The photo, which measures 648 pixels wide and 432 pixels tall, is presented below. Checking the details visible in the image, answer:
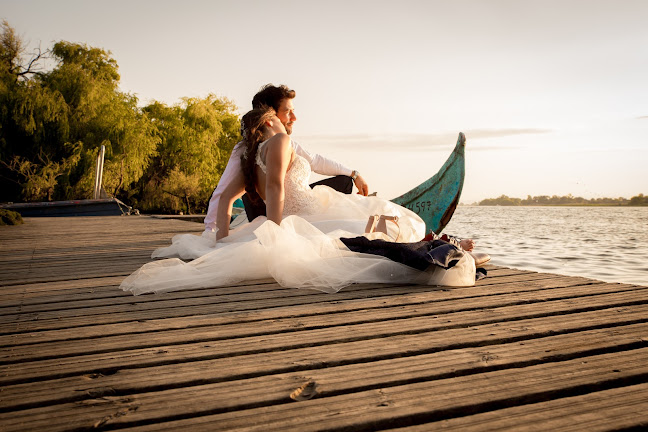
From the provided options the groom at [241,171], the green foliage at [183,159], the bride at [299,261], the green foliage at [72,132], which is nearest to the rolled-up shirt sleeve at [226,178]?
the groom at [241,171]

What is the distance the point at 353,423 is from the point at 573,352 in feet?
2.88

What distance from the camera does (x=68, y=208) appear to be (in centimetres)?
1438

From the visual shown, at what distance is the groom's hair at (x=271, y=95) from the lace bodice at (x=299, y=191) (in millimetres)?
616

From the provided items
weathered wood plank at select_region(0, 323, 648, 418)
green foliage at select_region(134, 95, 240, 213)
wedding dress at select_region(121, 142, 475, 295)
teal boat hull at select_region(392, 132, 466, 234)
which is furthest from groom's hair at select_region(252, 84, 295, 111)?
green foliage at select_region(134, 95, 240, 213)

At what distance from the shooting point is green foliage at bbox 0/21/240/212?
811 inches

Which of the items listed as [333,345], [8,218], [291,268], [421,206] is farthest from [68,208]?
[333,345]

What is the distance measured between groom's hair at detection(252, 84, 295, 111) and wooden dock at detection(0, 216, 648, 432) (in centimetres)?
226

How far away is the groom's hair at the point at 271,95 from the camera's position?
14.4 feet

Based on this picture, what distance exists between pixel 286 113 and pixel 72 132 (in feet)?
67.9

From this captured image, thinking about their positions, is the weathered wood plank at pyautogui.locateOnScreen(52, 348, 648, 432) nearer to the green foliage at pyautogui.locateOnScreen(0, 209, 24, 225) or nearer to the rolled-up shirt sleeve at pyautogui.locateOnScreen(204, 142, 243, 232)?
the rolled-up shirt sleeve at pyautogui.locateOnScreen(204, 142, 243, 232)

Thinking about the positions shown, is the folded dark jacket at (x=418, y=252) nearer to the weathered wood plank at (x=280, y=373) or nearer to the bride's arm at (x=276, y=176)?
the bride's arm at (x=276, y=176)

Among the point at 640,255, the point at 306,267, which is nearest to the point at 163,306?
the point at 306,267

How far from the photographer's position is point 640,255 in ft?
41.2

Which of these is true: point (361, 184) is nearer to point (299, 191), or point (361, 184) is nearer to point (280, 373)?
point (299, 191)
